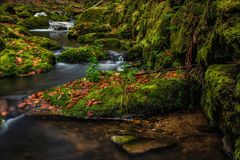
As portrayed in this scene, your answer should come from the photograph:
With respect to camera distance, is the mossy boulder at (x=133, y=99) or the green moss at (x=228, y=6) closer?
the green moss at (x=228, y=6)

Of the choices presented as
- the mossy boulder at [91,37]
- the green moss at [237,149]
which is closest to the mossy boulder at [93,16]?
the mossy boulder at [91,37]

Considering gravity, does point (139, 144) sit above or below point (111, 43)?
below

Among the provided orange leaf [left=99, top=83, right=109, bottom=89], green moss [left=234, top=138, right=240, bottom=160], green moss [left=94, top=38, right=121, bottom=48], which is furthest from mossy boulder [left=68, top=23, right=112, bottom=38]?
green moss [left=234, top=138, right=240, bottom=160]

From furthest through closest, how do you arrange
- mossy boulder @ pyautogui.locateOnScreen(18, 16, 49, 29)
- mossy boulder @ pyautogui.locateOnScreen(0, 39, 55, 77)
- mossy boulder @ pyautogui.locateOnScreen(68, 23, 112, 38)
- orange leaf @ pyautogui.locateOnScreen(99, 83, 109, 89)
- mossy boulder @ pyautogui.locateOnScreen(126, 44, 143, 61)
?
mossy boulder @ pyautogui.locateOnScreen(18, 16, 49, 29) → mossy boulder @ pyautogui.locateOnScreen(68, 23, 112, 38) → mossy boulder @ pyautogui.locateOnScreen(126, 44, 143, 61) → mossy boulder @ pyautogui.locateOnScreen(0, 39, 55, 77) → orange leaf @ pyautogui.locateOnScreen(99, 83, 109, 89)

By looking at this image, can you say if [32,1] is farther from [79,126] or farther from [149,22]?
[79,126]

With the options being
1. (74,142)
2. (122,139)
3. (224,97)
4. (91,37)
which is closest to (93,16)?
(91,37)

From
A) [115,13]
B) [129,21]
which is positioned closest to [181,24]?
[129,21]

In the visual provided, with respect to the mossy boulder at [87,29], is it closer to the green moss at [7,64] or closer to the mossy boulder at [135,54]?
the mossy boulder at [135,54]

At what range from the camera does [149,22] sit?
13.9 meters

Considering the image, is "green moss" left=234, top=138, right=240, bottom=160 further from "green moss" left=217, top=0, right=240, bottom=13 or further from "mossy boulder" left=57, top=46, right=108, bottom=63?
"mossy boulder" left=57, top=46, right=108, bottom=63

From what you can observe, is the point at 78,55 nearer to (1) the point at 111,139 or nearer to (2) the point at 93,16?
(1) the point at 111,139

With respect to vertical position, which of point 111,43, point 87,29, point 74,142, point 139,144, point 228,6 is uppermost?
point 228,6

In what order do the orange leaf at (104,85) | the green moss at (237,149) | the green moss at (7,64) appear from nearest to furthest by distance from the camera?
the green moss at (237,149)
the orange leaf at (104,85)
the green moss at (7,64)

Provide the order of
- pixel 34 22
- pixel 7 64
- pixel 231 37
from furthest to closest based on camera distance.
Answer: pixel 34 22 < pixel 7 64 < pixel 231 37
